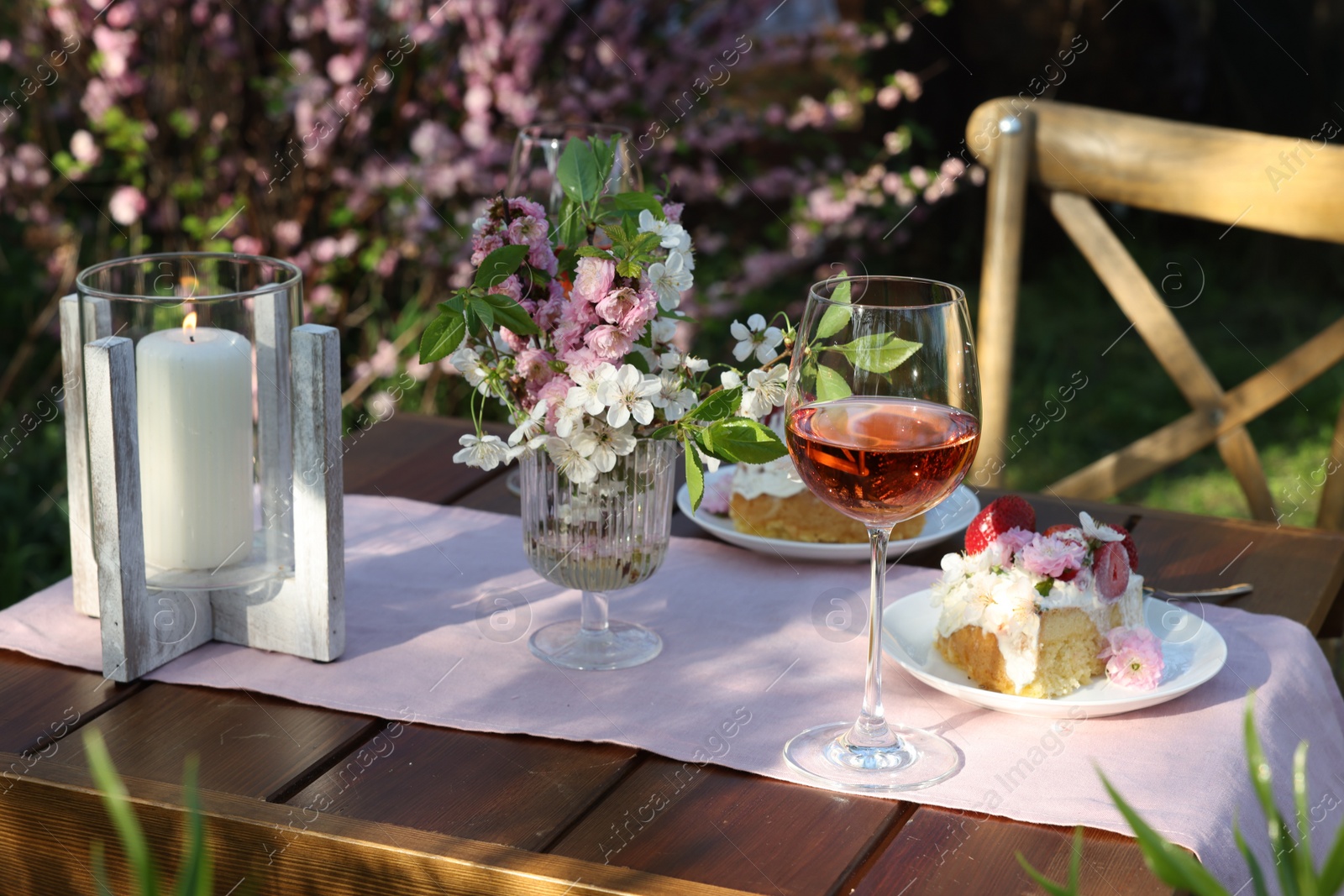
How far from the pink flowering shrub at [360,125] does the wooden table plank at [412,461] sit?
1.32 metres

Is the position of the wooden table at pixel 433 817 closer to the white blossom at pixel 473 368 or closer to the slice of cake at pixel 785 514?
the white blossom at pixel 473 368

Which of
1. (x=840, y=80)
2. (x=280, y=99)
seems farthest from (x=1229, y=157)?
(x=840, y=80)

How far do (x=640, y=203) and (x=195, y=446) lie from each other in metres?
0.40

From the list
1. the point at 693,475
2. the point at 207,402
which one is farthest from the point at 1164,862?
the point at 207,402

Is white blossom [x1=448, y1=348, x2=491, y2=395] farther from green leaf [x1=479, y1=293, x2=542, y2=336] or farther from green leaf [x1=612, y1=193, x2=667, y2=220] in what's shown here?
green leaf [x1=612, y1=193, x2=667, y2=220]

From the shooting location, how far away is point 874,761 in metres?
0.99

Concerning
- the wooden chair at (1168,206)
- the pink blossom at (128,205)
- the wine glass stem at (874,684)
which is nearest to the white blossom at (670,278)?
the wine glass stem at (874,684)

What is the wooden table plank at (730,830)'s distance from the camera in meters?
0.87

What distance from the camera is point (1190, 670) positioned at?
1101 mm

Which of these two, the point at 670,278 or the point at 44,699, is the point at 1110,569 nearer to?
the point at 670,278

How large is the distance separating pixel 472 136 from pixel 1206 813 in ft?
9.15

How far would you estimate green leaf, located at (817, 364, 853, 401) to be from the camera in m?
0.92

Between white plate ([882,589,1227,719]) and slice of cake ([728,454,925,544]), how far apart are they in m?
0.15

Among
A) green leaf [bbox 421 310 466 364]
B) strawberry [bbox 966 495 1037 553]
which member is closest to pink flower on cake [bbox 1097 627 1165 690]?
strawberry [bbox 966 495 1037 553]
